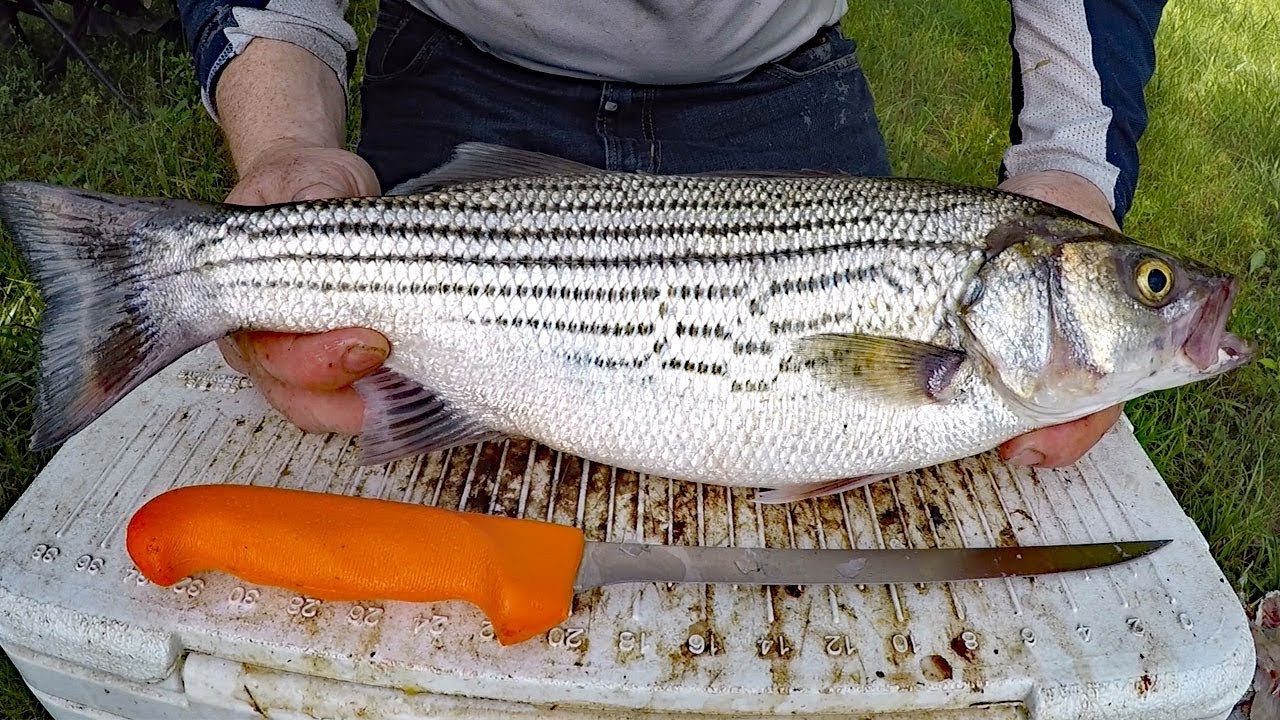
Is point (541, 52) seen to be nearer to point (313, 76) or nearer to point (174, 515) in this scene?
point (313, 76)

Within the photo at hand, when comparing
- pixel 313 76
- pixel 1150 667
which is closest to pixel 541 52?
pixel 313 76

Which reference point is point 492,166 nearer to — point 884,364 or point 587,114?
point 587,114

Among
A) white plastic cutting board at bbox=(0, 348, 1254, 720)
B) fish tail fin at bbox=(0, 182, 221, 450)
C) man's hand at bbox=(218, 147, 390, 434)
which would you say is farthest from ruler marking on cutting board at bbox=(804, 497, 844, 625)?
fish tail fin at bbox=(0, 182, 221, 450)

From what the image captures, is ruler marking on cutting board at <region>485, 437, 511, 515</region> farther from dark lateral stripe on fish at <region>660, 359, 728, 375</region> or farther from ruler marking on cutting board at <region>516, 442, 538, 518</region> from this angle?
dark lateral stripe on fish at <region>660, 359, 728, 375</region>

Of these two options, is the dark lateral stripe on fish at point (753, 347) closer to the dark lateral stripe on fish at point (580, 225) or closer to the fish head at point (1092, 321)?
the dark lateral stripe on fish at point (580, 225)

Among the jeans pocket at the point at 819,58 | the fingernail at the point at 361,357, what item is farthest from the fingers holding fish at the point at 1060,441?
the jeans pocket at the point at 819,58

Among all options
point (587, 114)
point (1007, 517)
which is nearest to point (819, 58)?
point (587, 114)
